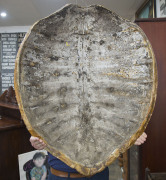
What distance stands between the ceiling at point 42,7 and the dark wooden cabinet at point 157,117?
908 mm

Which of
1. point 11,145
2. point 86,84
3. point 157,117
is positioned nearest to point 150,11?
point 157,117

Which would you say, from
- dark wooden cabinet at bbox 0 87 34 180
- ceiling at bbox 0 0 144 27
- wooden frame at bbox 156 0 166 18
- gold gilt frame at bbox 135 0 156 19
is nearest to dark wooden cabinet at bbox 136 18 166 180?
wooden frame at bbox 156 0 166 18

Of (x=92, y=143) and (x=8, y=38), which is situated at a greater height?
(x=8, y=38)

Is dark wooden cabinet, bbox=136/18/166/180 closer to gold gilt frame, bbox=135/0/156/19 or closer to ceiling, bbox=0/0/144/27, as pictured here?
gold gilt frame, bbox=135/0/156/19

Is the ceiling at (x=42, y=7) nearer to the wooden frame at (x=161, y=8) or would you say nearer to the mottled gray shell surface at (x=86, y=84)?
the wooden frame at (x=161, y=8)

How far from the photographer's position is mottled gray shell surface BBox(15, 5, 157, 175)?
637 mm

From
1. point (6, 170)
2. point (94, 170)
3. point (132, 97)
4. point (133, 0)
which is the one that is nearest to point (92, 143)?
point (94, 170)

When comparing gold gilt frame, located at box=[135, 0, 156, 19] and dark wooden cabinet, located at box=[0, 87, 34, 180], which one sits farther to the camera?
gold gilt frame, located at box=[135, 0, 156, 19]

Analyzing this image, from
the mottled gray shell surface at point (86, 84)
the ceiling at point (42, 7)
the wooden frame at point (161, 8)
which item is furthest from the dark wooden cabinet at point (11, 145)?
the wooden frame at point (161, 8)

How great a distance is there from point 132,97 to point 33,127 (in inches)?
15.5

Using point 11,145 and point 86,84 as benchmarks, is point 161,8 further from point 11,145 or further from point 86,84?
point 11,145

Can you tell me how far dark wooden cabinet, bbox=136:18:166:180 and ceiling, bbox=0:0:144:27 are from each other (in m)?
0.91

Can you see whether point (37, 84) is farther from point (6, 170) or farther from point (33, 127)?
point (6, 170)

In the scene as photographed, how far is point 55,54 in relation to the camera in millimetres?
774
